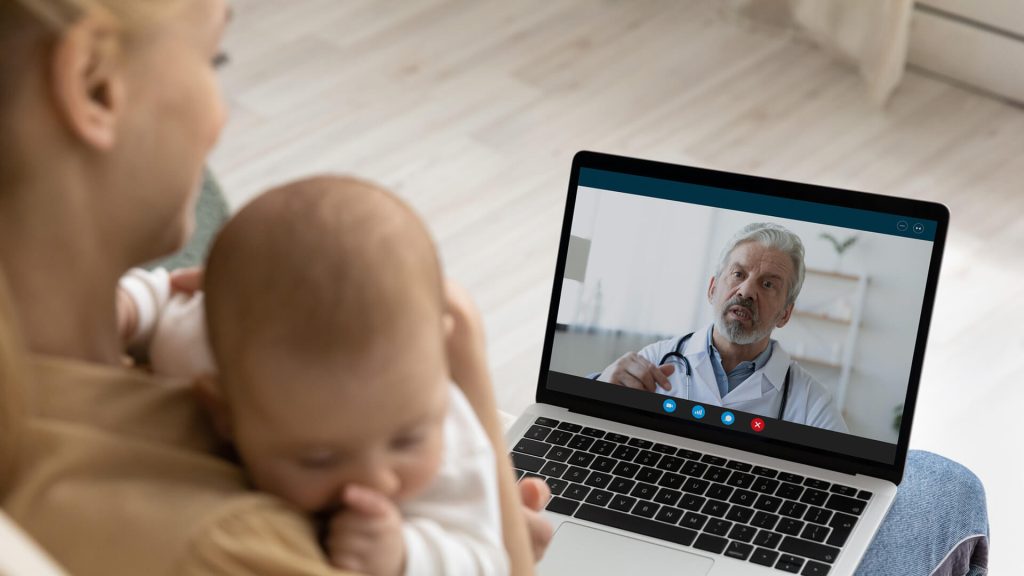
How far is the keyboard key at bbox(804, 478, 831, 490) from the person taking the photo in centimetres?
119

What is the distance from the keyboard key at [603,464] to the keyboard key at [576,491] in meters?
0.03

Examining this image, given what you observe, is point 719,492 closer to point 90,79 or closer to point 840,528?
point 840,528

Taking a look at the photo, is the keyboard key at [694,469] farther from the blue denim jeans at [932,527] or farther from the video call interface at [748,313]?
the blue denim jeans at [932,527]

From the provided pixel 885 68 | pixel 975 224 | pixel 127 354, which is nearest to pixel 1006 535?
pixel 975 224

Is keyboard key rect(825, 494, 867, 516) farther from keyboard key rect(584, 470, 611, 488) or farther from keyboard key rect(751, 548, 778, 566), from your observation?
keyboard key rect(584, 470, 611, 488)

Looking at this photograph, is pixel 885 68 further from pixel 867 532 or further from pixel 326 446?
pixel 326 446

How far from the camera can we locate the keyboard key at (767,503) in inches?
46.1

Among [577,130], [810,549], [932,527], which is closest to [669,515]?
[810,549]

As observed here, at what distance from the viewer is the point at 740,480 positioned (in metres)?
1.21

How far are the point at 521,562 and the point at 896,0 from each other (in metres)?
2.54

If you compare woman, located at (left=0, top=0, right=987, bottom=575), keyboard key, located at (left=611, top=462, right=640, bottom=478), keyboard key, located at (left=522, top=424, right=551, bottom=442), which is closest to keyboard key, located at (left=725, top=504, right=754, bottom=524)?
keyboard key, located at (left=611, top=462, right=640, bottom=478)

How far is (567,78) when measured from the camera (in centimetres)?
321

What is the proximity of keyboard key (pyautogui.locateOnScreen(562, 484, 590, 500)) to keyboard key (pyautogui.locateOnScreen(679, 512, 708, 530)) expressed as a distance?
10 centimetres

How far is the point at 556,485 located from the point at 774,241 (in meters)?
0.34
